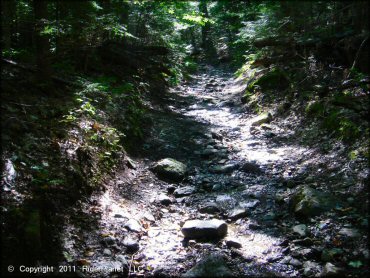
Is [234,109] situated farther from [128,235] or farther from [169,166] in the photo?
[128,235]

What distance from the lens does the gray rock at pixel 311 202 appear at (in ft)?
14.4

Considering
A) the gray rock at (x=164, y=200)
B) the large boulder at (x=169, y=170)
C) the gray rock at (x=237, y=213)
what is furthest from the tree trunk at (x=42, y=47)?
the gray rock at (x=237, y=213)

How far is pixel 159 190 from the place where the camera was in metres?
5.73

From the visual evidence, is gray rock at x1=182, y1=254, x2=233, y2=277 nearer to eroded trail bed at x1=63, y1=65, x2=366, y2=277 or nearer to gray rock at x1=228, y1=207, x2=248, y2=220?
eroded trail bed at x1=63, y1=65, x2=366, y2=277

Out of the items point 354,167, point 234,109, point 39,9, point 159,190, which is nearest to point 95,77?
point 39,9

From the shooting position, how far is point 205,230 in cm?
426

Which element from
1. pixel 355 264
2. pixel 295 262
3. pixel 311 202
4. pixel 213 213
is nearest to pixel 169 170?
pixel 213 213

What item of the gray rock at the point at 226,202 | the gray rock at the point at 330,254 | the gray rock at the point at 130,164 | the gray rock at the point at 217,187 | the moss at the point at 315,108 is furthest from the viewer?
the moss at the point at 315,108

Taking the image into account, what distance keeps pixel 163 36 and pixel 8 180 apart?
12264 mm

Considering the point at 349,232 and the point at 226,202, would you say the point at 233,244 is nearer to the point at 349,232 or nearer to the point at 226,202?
the point at 226,202

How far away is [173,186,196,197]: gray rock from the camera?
18.5ft

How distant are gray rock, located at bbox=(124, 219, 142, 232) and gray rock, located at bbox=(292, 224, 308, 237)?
7.09ft

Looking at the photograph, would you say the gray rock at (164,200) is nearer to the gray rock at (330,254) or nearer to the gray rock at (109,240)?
the gray rock at (109,240)

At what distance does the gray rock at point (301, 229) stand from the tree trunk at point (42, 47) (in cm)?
499
